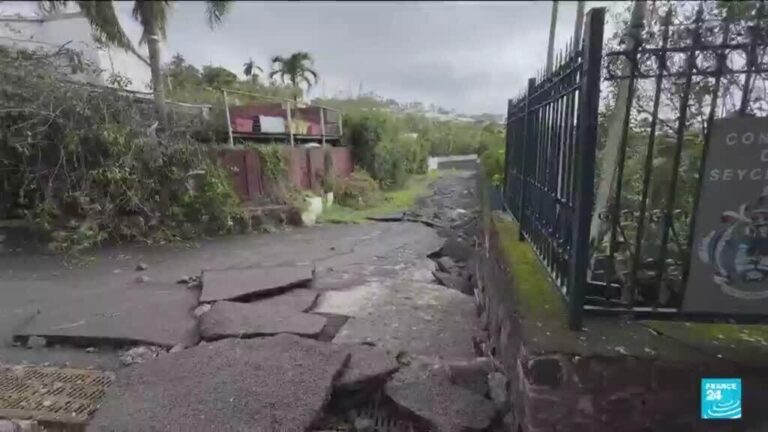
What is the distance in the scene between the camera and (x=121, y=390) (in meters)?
2.63

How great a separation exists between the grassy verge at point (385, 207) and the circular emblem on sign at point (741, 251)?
9.10 metres

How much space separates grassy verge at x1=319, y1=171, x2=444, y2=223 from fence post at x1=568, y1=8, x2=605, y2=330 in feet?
29.2

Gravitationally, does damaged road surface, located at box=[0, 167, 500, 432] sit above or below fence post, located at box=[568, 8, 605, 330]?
below

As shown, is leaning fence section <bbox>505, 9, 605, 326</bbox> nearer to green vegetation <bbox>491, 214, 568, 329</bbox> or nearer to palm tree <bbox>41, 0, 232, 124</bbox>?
green vegetation <bbox>491, 214, 568, 329</bbox>

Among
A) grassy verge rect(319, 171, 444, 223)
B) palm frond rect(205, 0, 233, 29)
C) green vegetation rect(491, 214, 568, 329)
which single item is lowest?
grassy verge rect(319, 171, 444, 223)

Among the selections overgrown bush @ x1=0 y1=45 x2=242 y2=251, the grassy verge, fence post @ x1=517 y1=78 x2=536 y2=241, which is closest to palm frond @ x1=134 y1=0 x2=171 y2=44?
fence post @ x1=517 y1=78 x2=536 y2=241

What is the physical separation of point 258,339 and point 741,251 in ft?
9.40

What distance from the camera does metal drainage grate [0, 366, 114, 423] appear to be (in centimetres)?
242

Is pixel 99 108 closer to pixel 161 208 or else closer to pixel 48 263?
pixel 161 208

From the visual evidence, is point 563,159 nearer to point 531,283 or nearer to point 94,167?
point 531,283

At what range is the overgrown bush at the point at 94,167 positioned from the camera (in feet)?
17.1

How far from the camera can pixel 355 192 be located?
13.5m

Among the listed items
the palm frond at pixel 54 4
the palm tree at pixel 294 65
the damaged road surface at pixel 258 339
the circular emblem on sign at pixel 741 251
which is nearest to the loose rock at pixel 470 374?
the damaged road surface at pixel 258 339

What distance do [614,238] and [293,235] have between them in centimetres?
744
